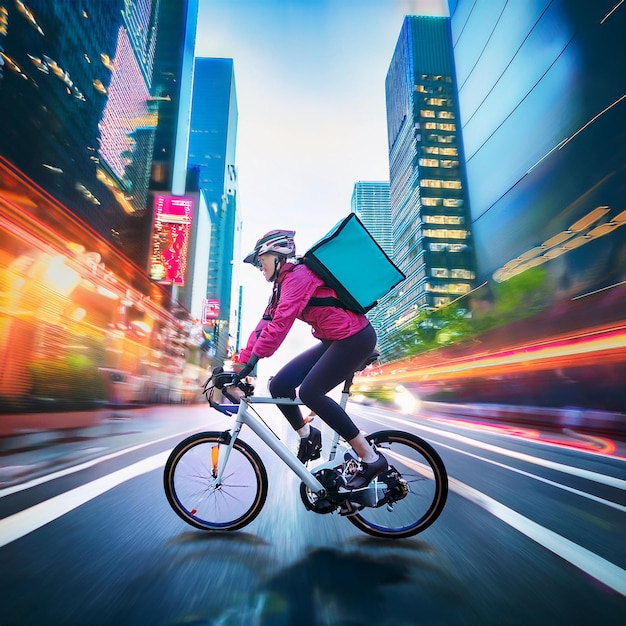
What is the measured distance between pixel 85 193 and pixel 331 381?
62.8 metres

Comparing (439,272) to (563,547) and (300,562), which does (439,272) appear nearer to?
(563,547)

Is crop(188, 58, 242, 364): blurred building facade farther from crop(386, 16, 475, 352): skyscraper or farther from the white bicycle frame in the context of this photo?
the white bicycle frame

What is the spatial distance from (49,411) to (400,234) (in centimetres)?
10706

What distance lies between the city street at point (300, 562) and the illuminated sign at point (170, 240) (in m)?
44.3

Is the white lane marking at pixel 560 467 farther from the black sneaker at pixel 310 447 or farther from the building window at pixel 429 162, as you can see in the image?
the building window at pixel 429 162

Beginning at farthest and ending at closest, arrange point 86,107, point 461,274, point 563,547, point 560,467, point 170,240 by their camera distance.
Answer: point 461,274, point 86,107, point 170,240, point 560,467, point 563,547

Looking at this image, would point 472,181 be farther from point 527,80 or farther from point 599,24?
point 599,24

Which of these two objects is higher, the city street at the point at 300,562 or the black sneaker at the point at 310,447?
the black sneaker at the point at 310,447

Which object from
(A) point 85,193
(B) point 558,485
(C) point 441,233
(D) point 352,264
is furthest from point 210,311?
(D) point 352,264

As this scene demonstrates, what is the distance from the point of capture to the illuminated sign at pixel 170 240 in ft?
151

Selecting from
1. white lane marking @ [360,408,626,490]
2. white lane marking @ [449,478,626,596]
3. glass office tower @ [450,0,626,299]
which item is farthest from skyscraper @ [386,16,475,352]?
white lane marking @ [449,478,626,596]

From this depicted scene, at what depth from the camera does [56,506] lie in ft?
11.0

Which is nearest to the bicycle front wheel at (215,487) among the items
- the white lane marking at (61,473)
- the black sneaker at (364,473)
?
the black sneaker at (364,473)

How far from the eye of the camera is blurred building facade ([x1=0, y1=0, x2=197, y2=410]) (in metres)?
9.83
